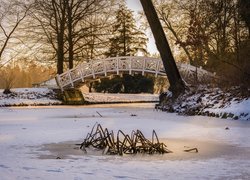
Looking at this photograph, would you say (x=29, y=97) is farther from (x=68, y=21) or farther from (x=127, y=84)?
(x=127, y=84)

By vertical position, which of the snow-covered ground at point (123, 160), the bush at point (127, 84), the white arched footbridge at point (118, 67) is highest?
the white arched footbridge at point (118, 67)

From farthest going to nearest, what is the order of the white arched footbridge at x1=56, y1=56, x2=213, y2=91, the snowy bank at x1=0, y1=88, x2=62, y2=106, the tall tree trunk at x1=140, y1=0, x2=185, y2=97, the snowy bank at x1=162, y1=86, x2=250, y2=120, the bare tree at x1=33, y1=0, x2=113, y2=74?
the bare tree at x1=33, y1=0, x2=113, y2=74
the white arched footbridge at x1=56, y1=56, x2=213, y2=91
the snowy bank at x1=0, y1=88, x2=62, y2=106
the tall tree trunk at x1=140, y1=0, x2=185, y2=97
the snowy bank at x1=162, y1=86, x2=250, y2=120

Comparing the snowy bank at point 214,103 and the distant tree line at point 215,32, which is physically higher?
the distant tree line at point 215,32

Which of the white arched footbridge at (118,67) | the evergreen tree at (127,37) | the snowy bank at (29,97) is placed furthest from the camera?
the evergreen tree at (127,37)

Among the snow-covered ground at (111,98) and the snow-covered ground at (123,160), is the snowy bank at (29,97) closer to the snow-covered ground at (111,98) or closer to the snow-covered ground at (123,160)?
the snow-covered ground at (111,98)

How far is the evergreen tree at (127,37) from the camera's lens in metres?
55.2

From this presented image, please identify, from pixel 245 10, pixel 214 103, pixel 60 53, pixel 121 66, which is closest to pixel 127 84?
pixel 60 53

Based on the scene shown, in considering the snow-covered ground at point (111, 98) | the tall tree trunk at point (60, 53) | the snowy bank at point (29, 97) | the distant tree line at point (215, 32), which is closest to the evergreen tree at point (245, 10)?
the distant tree line at point (215, 32)

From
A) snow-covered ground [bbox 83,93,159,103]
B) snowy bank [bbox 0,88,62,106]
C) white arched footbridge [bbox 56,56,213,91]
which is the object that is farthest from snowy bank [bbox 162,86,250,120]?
snow-covered ground [bbox 83,93,159,103]

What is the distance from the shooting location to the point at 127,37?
182 ft

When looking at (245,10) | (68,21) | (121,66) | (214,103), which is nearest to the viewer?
(214,103)

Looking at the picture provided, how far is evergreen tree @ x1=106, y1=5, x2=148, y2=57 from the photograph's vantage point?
55178mm

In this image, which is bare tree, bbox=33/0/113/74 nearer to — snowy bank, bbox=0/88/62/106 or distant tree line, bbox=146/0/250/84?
snowy bank, bbox=0/88/62/106

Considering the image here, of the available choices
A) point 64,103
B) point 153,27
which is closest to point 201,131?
point 153,27
